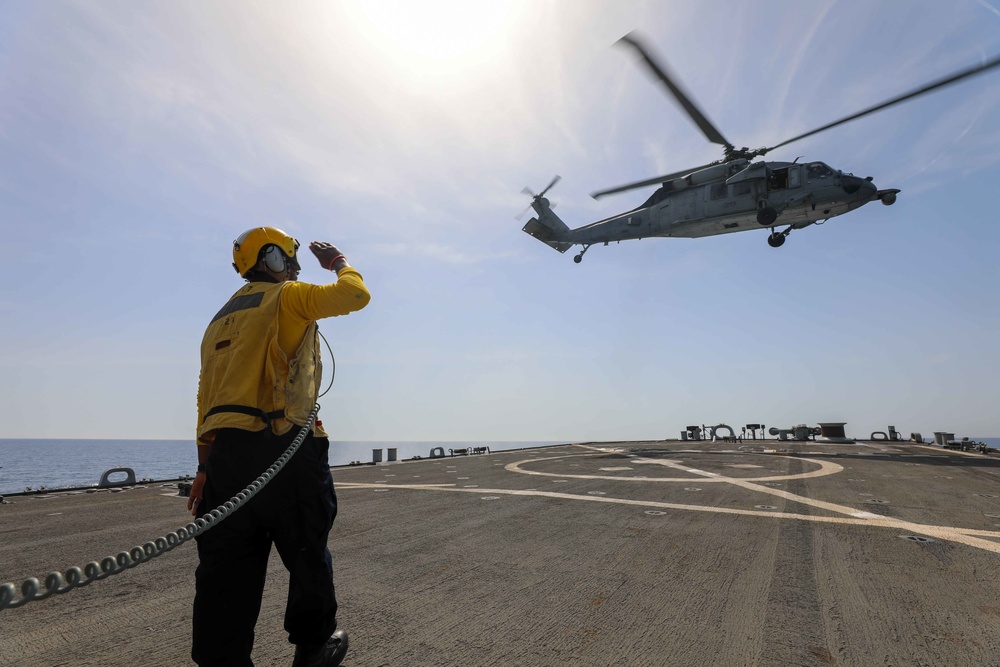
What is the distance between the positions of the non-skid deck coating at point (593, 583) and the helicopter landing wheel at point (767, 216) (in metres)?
17.7

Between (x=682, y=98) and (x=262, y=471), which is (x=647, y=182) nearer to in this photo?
(x=682, y=98)

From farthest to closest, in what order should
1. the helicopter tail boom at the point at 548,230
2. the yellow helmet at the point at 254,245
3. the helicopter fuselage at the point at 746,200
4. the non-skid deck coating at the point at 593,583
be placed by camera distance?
the helicopter tail boom at the point at 548,230 < the helicopter fuselage at the point at 746,200 < the yellow helmet at the point at 254,245 < the non-skid deck coating at the point at 593,583

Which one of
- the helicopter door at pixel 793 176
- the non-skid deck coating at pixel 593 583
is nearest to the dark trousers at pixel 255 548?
the non-skid deck coating at pixel 593 583

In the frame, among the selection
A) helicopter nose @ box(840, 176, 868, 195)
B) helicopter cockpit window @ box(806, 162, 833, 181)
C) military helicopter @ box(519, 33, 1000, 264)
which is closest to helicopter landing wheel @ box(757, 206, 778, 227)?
military helicopter @ box(519, 33, 1000, 264)

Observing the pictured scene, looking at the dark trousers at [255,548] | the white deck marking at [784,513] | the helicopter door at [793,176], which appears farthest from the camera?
the helicopter door at [793,176]

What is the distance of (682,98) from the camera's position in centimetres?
1986

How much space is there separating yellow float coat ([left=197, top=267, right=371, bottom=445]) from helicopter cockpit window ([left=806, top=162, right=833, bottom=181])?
2608 cm

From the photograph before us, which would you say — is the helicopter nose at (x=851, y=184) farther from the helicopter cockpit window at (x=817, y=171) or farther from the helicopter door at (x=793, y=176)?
the helicopter door at (x=793, y=176)

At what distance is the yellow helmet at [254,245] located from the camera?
3.21 m

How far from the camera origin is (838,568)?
4.27 m

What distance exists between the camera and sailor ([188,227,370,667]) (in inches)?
94.0

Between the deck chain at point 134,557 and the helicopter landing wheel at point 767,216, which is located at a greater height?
the helicopter landing wheel at point 767,216

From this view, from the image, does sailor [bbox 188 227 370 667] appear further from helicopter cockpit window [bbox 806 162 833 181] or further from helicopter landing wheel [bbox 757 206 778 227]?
helicopter cockpit window [bbox 806 162 833 181]

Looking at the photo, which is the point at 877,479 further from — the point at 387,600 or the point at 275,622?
the point at 275,622
